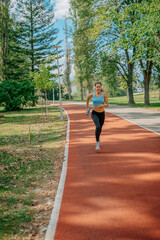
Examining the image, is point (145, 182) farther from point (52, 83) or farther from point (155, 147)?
point (52, 83)

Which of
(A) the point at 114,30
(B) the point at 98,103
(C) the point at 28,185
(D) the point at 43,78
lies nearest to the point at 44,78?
(D) the point at 43,78

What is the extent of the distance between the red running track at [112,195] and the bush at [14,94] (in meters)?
20.9

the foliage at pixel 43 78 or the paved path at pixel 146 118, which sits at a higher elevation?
the foliage at pixel 43 78

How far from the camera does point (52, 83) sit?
19719 mm

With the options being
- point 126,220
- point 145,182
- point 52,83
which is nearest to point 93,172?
point 145,182

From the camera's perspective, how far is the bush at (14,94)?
90.2 ft

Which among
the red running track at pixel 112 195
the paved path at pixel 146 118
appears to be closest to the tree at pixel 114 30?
the paved path at pixel 146 118

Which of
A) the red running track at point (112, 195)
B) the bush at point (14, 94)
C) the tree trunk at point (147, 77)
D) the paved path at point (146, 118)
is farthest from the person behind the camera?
the bush at point (14, 94)

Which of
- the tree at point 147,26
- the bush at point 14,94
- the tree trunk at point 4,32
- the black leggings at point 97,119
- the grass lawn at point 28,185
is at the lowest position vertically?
the grass lawn at point 28,185

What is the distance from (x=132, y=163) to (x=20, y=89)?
77.3 ft

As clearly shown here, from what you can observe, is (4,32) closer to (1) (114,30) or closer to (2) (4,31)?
(2) (4,31)

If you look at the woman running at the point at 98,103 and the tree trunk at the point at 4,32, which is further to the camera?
the tree trunk at the point at 4,32

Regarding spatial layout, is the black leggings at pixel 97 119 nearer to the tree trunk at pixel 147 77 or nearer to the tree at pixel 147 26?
the tree at pixel 147 26

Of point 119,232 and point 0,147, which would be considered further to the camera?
point 0,147
